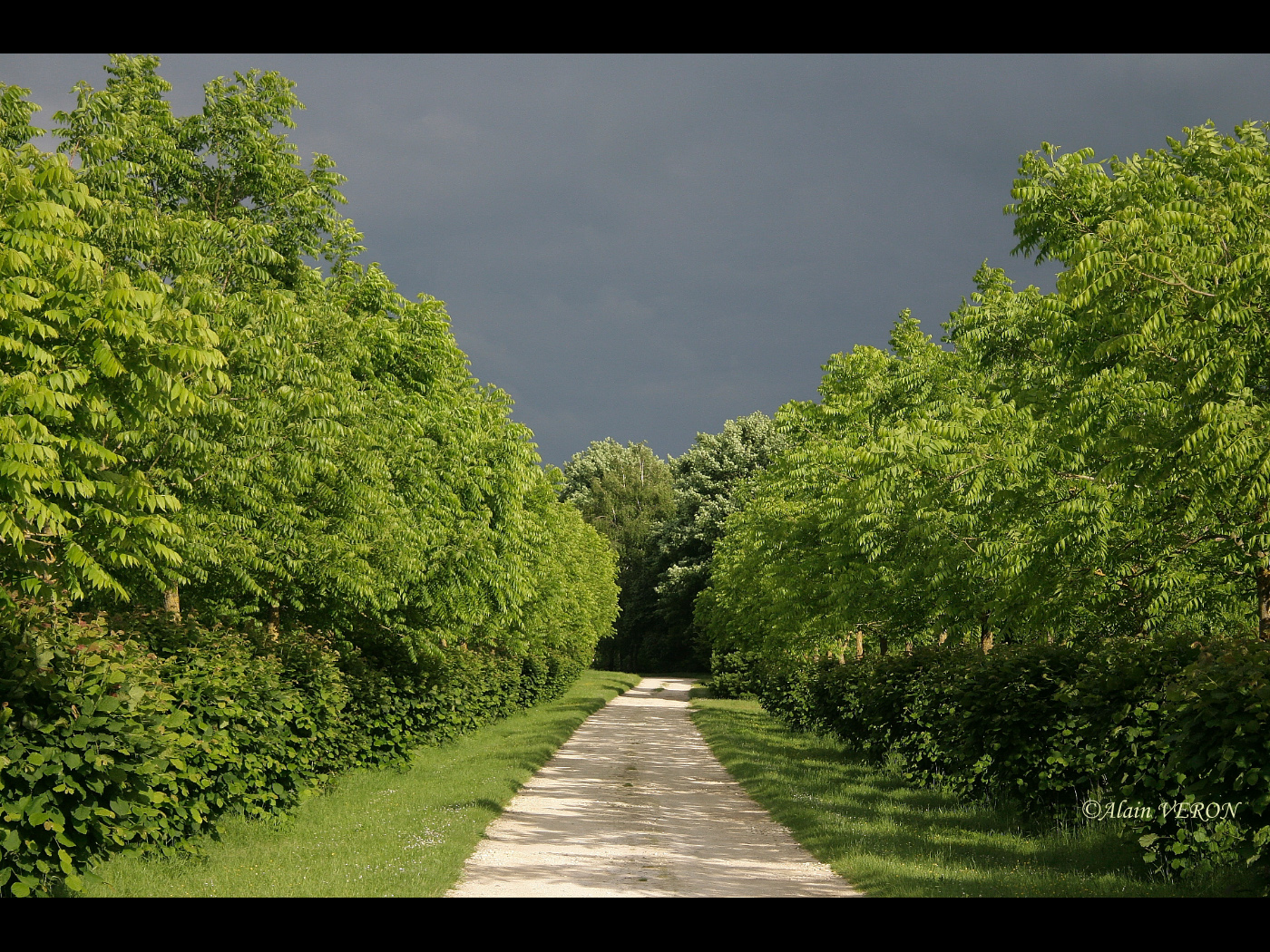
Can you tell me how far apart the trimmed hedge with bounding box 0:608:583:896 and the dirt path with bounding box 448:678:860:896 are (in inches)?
109

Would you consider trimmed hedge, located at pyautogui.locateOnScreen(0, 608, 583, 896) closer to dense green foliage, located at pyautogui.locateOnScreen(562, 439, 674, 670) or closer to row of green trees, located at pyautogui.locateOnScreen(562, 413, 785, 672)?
row of green trees, located at pyautogui.locateOnScreen(562, 413, 785, 672)

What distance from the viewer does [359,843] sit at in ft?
35.3

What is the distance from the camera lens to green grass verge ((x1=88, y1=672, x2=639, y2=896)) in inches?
332

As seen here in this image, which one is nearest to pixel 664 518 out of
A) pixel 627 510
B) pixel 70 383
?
pixel 627 510

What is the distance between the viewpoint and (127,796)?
24.9 feet

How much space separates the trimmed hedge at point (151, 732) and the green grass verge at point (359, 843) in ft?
1.09

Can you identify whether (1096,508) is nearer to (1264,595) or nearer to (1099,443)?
(1099,443)

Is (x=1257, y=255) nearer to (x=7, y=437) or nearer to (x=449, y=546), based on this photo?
(x=7, y=437)

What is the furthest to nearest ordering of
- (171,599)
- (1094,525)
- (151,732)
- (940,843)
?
(171,599), (940,843), (1094,525), (151,732)

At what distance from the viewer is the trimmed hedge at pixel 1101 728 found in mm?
7176

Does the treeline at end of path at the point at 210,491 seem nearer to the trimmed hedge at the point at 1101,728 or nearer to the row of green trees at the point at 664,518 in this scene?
the trimmed hedge at the point at 1101,728

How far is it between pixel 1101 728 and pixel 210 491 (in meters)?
10.4

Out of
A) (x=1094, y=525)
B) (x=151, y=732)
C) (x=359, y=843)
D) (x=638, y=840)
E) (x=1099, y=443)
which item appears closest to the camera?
(x=151, y=732)
